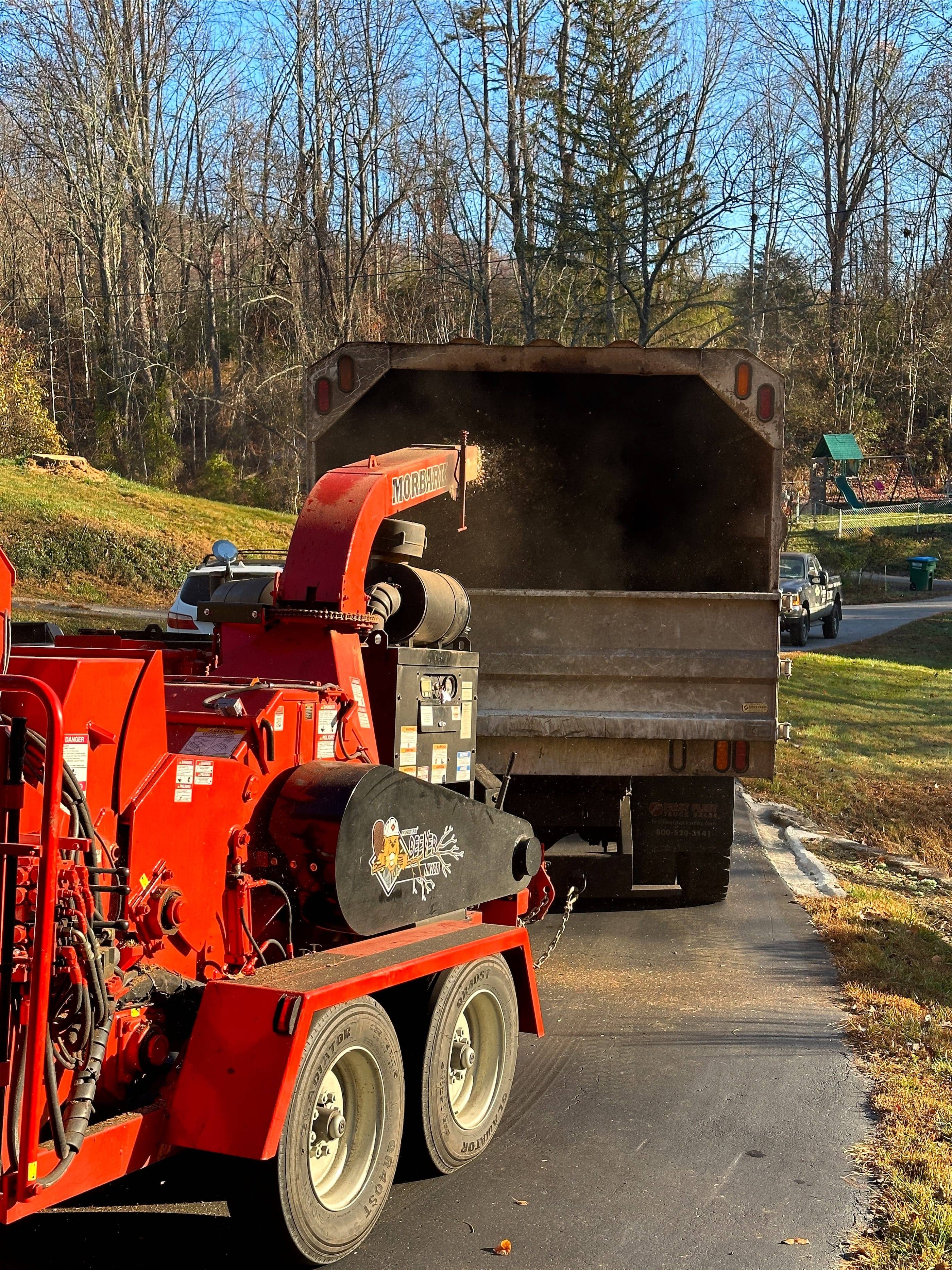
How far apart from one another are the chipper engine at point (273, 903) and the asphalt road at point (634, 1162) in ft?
0.93

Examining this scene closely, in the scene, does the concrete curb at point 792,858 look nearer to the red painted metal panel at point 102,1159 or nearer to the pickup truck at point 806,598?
the red painted metal panel at point 102,1159

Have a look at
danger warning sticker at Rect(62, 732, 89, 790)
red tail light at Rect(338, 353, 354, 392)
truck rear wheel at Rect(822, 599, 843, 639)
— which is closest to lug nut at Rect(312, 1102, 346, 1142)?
danger warning sticker at Rect(62, 732, 89, 790)

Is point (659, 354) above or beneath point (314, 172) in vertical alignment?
beneath

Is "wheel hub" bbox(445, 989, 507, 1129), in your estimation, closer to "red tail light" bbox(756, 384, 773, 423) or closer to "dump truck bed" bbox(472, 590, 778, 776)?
"dump truck bed" bbox(472, 590, 778, 776)

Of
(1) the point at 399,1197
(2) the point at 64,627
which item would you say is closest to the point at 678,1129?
(1) the point at 399,1197

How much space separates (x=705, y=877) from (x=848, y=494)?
40.8 metres

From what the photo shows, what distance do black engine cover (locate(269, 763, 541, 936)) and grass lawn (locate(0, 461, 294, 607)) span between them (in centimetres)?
1966

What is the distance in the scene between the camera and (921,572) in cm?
3309

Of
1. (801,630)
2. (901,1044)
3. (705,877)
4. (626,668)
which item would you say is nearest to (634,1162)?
(901,1044)

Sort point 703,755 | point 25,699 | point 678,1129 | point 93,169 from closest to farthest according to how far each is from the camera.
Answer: point 25,699
point 678,1129
point 703,755
point 93,169

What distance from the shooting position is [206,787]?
3953 mm

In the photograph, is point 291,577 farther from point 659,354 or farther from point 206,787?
point 659,354

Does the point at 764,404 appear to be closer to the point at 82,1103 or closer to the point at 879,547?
the point at 82,1103

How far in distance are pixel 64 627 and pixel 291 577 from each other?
48.5ft
